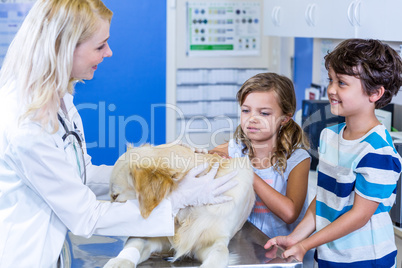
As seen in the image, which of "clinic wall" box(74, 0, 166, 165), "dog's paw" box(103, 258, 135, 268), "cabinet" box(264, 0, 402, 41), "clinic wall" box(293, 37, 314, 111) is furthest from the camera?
"clinic wall" box(74, 0, 166, 165)

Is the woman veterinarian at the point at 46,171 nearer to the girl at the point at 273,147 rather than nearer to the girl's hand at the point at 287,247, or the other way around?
the girl's hand at the point at 287,247

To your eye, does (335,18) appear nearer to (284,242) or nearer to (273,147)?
(273,147)

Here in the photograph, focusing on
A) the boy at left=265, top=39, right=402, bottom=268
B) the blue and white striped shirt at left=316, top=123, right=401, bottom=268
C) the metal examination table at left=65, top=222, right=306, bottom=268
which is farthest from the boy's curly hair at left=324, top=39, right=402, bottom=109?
the metal examination table at left=65, top=222, right=306, bottom=268

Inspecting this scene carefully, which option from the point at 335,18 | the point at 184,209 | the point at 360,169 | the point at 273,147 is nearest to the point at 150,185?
the point at 184,209

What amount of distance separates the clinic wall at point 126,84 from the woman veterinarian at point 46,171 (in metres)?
2.33

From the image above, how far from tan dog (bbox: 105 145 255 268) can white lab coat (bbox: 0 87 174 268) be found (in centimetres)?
4

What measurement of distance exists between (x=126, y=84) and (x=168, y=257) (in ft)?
8.25

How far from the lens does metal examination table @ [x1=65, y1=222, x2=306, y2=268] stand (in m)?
1.10

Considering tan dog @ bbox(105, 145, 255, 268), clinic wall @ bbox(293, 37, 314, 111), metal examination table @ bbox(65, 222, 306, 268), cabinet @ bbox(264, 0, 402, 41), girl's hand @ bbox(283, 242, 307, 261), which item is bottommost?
metal examination table @ bbox(65, 222, 306, 268)

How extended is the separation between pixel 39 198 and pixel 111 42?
2.50 m

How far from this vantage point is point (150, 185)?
42.6 inches

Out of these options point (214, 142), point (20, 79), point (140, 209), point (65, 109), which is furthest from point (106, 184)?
point (214, 142)

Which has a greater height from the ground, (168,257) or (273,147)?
(273,147)

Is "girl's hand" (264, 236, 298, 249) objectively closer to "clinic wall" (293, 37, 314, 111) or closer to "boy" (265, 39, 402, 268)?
"boy" (265, 39, 402, 268)
